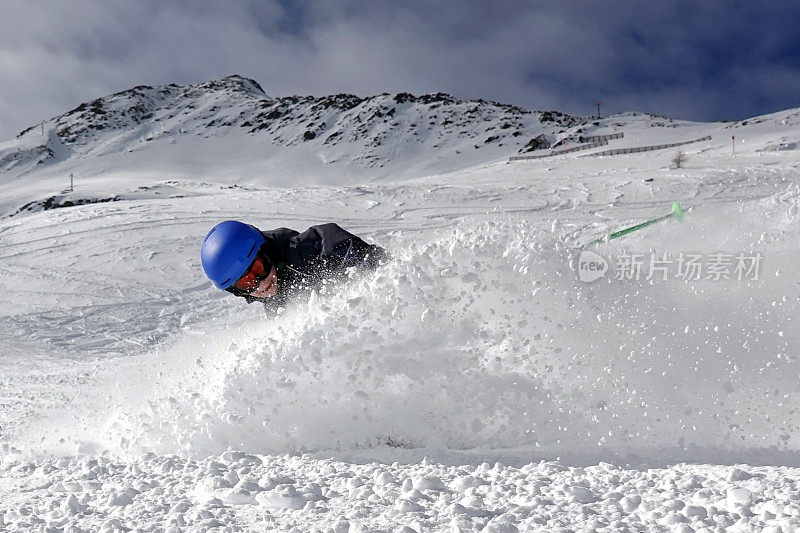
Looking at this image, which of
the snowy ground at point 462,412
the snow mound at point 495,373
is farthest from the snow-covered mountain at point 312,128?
the snow mound at point 495,373

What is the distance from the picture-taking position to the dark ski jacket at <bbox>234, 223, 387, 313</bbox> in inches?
182

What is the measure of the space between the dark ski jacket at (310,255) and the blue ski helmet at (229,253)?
120 mm

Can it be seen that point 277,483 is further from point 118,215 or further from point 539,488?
point 118,215

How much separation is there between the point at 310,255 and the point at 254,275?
1.50 feet

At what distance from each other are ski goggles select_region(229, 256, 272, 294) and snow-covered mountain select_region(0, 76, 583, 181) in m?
51.5

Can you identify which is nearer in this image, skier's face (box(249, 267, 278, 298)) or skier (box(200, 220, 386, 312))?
skier (box(200, 220, 386, 312))

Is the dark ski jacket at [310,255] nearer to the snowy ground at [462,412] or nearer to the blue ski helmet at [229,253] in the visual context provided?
the blue ski helmet at [229,253]

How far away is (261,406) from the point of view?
10.8ft

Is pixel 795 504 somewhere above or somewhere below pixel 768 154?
below

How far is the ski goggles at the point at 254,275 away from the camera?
4613mm

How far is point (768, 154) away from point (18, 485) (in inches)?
1093

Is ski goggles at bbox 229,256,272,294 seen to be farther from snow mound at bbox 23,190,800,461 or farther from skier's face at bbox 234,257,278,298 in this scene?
snow mound at bbox 23,190,800,461

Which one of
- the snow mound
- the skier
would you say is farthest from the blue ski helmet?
the snow mound

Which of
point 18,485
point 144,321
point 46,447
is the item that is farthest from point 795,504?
point 144,321
